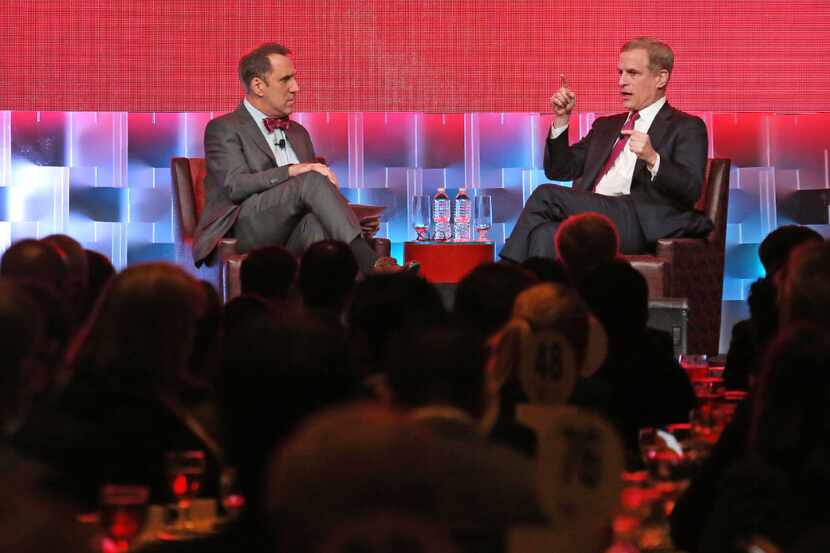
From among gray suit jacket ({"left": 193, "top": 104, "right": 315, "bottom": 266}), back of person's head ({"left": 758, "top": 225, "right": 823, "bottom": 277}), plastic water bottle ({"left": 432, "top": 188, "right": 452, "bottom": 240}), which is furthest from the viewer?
plastic water bottle ({"left": 432, "top": 188, "right": 452, "bottom": 240})

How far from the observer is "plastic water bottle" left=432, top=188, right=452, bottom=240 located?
6.65 metres

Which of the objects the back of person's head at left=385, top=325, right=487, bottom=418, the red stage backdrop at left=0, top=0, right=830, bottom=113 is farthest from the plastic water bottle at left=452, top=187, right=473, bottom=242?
the back of person's head at left=385, top=325, right=487, bottom=418

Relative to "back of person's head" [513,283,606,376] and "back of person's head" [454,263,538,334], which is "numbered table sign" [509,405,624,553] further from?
"back of person's head" [454,263,538,334]

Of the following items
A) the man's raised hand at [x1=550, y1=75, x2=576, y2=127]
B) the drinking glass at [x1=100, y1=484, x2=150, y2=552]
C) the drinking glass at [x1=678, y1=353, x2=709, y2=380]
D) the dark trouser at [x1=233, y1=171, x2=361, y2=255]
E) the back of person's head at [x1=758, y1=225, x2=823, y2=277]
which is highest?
the man's raised hand at [x1=550, y1=75, x2=576, y2=127]

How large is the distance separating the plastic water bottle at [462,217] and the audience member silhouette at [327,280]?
344cm

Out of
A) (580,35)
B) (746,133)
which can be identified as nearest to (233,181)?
(580,35)

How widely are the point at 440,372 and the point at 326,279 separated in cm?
173

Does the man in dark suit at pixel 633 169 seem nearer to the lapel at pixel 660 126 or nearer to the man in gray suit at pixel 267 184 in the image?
the lapel at pixel 660 126

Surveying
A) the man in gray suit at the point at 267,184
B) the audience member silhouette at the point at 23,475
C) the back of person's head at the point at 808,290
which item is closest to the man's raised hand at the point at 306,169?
the man in gray suit at the point at 267,184

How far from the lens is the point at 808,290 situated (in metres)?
1.78

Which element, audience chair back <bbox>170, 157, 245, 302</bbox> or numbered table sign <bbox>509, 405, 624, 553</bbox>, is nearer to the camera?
numbered table sign <bbox>509, 405, 624, 553</bbox>

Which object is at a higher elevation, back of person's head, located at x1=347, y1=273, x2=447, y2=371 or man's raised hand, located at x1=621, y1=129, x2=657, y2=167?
man's raised hand, located at x1=621, y1=129, x2=657, y2=167

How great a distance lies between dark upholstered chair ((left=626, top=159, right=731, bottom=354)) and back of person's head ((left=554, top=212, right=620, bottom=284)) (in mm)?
1706

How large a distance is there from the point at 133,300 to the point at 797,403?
0.87 metres
